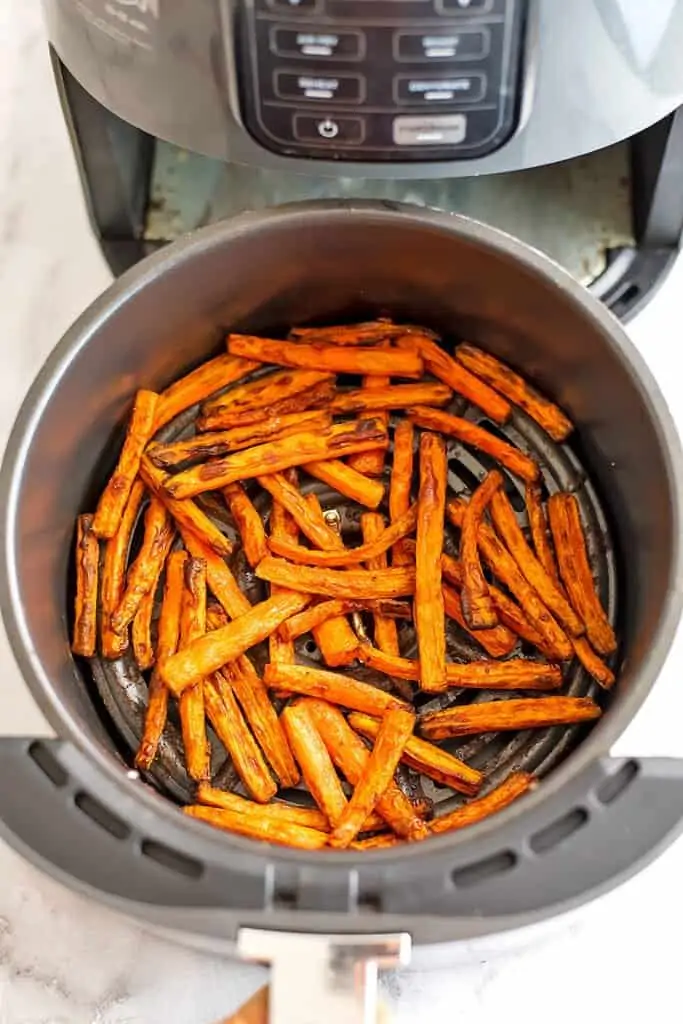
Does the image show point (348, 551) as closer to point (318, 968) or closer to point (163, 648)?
point (163, 648)

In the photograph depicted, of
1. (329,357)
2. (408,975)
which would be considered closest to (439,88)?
(329,357)

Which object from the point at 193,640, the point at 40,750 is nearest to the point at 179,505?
the point at 193,640

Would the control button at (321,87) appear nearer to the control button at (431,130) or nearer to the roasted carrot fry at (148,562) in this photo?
the control button at (431,130)

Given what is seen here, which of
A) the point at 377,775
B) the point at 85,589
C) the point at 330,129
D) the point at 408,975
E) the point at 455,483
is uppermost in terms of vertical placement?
the point at 330,129

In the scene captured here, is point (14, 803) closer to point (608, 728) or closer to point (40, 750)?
point (40, 750)

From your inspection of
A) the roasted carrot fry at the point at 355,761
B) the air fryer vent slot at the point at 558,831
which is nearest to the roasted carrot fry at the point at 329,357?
the roasted carrot fry at the point at 355,761
